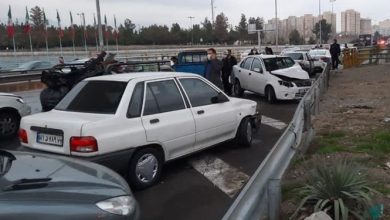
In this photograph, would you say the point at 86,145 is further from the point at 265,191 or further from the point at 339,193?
the point at 339,193

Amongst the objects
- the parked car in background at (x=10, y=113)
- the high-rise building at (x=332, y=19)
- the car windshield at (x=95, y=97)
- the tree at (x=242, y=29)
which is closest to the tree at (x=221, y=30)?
the tree at (x=242, y=29)

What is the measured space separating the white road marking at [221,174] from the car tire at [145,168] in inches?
30.6

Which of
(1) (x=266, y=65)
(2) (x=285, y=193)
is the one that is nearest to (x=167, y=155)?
(2) (x=285, y=193)

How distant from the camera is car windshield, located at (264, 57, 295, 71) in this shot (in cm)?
1528

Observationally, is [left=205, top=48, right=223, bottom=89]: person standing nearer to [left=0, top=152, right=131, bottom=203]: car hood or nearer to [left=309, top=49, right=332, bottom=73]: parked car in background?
[left=0, top=152, right=131, bottom=203]: car hood

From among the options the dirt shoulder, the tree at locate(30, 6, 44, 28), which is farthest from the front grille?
the tree at locate(30, 6, 44, 28)

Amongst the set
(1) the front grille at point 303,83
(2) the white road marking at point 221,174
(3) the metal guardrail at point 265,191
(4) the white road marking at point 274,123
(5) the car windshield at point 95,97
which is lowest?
(4) the white road marking at point 274,123

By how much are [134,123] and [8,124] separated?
516cm

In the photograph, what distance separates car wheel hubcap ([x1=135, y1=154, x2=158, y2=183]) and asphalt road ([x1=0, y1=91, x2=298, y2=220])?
0.16 m

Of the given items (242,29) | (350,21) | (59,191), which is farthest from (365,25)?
(59,191)

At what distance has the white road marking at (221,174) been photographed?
6.20 metres

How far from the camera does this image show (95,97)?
6.51 m

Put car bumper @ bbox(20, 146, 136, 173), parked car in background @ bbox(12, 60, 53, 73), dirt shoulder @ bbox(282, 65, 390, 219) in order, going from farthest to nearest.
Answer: parked car in background @ bbox(12, 60, 53, 73)
car bumper @ bbox(20, 146, 136, 173)
dirt shoulder @ bbox(282, 65, 390, 219)

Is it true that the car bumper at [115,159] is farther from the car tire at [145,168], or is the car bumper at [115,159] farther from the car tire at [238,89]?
the car tire at [238,89]
